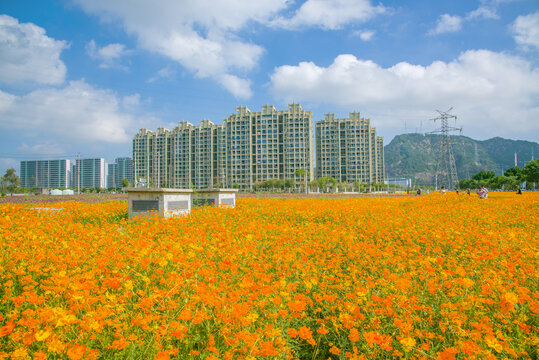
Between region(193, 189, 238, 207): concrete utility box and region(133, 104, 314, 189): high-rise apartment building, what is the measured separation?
258 feet

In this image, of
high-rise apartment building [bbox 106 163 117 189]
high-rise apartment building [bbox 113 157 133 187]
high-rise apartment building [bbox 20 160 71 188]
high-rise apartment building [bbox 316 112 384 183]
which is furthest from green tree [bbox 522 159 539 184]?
high-rise apartment building [bbox 106 163 117 189]

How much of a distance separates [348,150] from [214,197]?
94256 millimetres

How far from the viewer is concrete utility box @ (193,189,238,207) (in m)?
11.2

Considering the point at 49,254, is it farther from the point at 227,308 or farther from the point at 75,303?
the point at 227,308

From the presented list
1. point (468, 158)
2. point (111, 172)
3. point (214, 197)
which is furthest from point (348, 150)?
point (111, 172)

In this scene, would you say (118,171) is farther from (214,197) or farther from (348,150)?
(214,197)

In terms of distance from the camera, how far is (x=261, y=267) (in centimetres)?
302

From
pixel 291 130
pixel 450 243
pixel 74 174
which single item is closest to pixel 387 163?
pixel 291 130

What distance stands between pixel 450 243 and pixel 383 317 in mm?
3028

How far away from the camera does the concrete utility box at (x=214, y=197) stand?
36.7 ft

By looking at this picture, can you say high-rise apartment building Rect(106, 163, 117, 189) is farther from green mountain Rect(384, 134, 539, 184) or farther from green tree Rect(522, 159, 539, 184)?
green tree Rect(522, 159, 539, 184)

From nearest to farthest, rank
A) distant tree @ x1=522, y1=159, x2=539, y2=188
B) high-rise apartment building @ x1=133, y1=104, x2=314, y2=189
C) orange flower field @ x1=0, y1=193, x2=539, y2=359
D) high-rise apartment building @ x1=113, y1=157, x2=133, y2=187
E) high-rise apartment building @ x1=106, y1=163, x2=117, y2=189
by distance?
orange flower field @ x1=0, y1=193, x2=539, y2=359, distant tree @ x1=522, y1=159, x2=539, y2=188, high-rise apartment building @ x1=133, y1=104, x2=314, y2=189, high-rise apartment building @ x1=113, y1=157, x2=133, y2=187, high-rise apartment building @ x1=106, y1=163, x2=117, y2=189

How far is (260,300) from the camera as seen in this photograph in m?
2.24

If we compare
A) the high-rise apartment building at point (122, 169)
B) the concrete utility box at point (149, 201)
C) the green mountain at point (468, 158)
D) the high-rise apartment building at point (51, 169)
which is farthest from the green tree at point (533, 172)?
the high-rise apartment building at point (122, 169)
